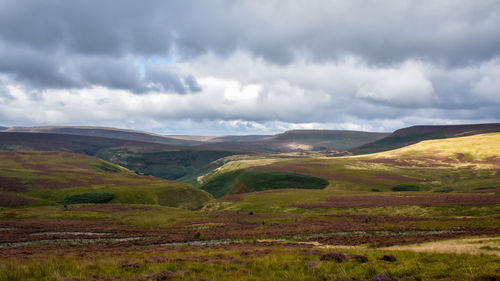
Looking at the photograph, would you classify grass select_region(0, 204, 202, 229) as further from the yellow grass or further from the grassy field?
the yellow grass

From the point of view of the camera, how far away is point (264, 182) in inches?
6939

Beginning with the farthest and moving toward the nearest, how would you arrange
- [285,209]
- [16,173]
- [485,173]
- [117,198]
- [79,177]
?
1. [485,173]
2. [79,177]
3. [16,173]
4. [117,198]
5. [285,209]

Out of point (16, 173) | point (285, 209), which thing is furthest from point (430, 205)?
point (16, 173)

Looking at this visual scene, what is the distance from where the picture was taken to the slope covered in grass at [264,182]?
164262mm

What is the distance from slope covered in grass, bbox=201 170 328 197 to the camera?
539 feet

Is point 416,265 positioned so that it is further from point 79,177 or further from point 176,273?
point 79,177

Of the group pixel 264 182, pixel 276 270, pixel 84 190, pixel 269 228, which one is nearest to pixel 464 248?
pixel 276 270

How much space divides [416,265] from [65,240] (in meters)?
49.1

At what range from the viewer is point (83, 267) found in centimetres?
1711

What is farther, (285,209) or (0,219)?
(285,209)

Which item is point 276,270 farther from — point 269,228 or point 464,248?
point 269,228

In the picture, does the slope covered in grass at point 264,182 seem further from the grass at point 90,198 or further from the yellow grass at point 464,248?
the yellow grass at point 464,248

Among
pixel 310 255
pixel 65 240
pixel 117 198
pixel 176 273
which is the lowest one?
pixel 117 198

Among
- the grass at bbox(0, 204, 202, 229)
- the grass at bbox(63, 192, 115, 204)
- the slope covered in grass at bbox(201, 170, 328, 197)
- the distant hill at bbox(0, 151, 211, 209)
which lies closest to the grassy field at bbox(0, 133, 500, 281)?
the grass at bbox(0, 204, 202, 229)
